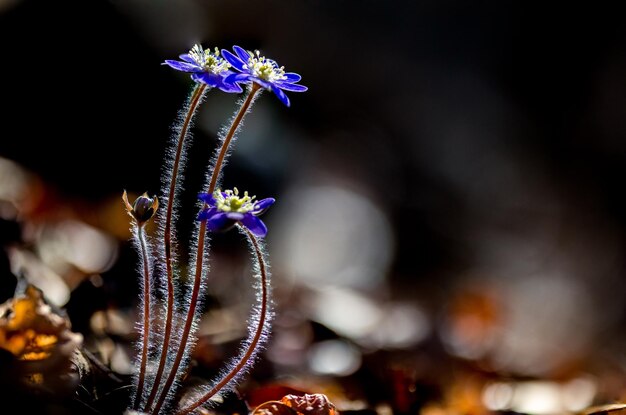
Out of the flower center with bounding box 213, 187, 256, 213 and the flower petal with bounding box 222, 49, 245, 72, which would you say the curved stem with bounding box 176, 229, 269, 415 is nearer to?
the flower center with bounding box 213, 187, 256, 213

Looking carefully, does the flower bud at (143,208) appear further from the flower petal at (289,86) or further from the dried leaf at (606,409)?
the dried leaf at (606,409)

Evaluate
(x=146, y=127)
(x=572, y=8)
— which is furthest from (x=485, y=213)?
(x=146, y=127)

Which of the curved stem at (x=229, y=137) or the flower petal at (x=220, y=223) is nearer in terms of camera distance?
the flower petal at (x=220, y=223)

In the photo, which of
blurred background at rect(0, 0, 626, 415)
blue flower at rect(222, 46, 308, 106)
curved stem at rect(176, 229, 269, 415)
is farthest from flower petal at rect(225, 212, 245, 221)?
blurred background at rect(0, 0, 626, 415)

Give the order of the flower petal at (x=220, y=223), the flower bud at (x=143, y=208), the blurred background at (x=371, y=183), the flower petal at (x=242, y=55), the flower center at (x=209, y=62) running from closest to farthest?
the flower petal at (x=220, y=223) < the flower bud at (x=143, y=208) < the flower center at (x=209, y=62) < the flower petal at (x=242, y=55) < the blurred background at (x=371, y=183)

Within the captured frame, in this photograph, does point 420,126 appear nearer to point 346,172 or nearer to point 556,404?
point 346,172

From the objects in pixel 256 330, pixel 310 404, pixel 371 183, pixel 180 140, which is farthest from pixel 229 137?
pixel 371 183

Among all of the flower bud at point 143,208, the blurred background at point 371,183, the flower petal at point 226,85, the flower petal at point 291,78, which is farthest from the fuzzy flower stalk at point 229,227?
the blurred background at point 371,183
